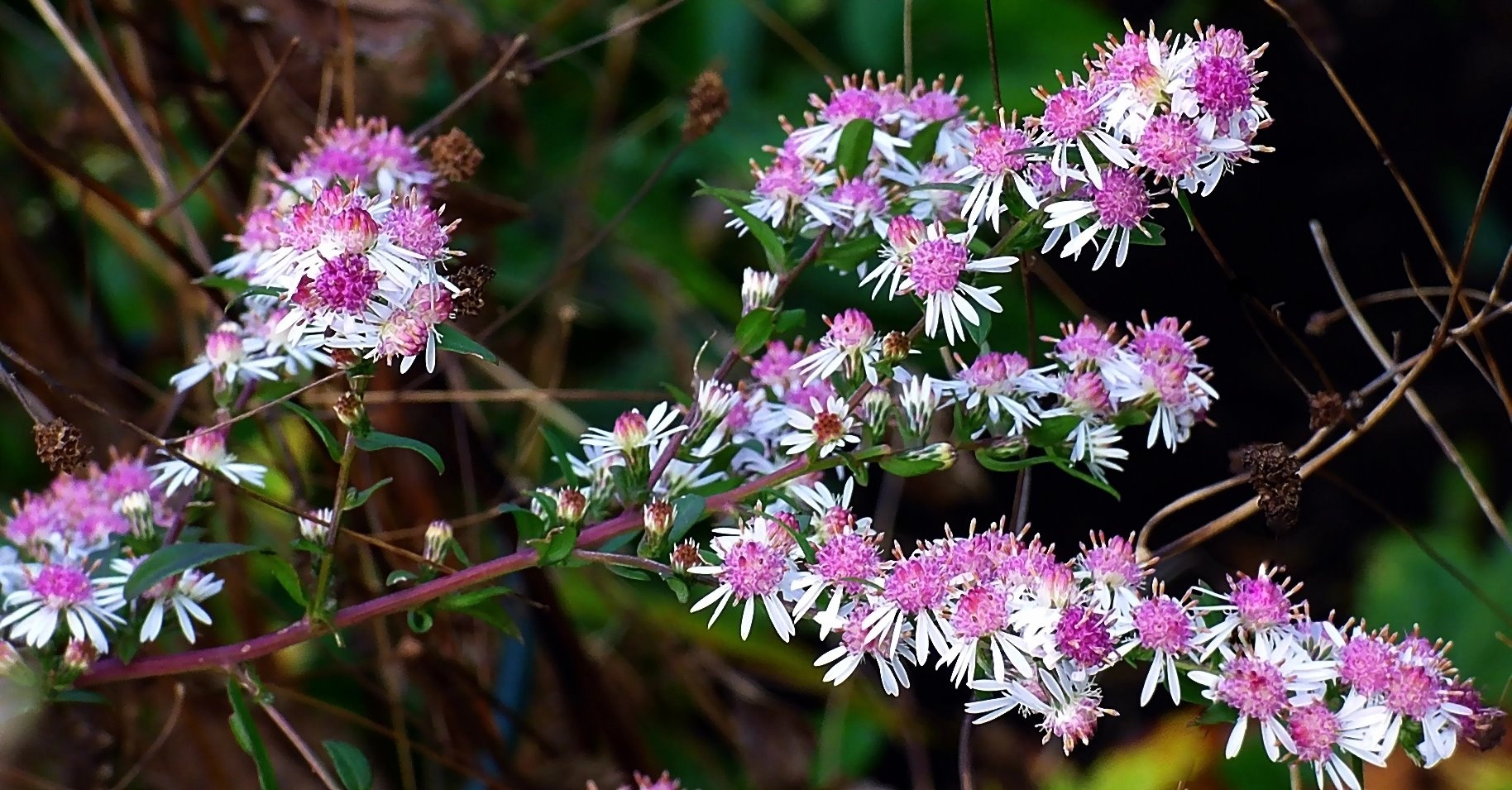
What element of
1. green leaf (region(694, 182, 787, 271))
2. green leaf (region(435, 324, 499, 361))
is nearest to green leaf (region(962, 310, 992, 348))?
green leaf (region(694, 182, 787, 271))

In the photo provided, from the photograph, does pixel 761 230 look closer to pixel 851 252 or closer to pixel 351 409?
pixel 851 252

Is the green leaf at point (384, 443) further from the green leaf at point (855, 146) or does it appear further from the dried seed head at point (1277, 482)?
the dried seed head at point (1277, 482)

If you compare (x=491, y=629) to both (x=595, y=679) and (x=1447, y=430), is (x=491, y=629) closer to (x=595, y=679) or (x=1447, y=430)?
(x=595, y=679)

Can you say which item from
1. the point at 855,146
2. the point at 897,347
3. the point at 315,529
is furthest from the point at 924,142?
the point at 315,529

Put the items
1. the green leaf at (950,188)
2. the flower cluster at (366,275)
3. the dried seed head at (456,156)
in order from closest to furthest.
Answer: the flower cluster at (366,275) → the green leaf at (950,188) → the dried seed head at (456,156)

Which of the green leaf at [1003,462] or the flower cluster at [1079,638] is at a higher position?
the green leaf at [1003,462]

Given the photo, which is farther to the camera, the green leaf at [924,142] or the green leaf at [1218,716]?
the green leaf at [924,142]

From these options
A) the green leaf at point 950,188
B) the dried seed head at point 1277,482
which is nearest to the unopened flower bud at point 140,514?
the green leaf at point 950,188

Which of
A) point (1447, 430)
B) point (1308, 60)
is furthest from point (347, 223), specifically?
point (1447, 430)
